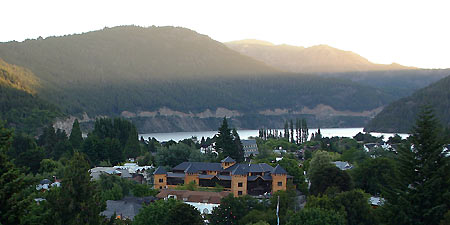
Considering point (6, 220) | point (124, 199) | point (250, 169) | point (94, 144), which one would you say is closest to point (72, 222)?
point (6, 220)

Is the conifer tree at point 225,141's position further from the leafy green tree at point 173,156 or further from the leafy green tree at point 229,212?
the leafy green tree at point 229,212

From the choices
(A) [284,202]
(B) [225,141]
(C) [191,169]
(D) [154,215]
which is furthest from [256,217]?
(B) [225,141]

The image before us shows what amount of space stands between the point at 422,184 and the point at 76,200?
1646cm

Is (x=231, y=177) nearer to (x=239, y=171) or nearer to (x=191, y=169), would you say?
(x=239, y=171)

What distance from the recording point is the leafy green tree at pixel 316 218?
29.8 metres

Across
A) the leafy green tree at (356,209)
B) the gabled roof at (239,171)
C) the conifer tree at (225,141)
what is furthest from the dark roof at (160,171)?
the leafy green tree at (356,209)

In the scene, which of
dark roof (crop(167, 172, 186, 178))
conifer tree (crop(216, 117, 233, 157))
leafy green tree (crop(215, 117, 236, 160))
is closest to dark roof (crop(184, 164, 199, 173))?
dark roof (crop(167, 172, 186, 178))

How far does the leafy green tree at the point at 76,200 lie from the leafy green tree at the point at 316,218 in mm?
12334

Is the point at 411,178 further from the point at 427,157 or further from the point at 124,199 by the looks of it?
the point at 124,199

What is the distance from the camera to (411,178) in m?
25.2

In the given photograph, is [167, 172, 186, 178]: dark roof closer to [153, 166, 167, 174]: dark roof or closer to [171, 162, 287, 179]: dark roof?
[171, 162, 287, 179]: dark roof

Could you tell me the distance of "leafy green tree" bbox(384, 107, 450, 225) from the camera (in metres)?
24.2

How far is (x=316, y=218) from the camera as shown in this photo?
3023cm

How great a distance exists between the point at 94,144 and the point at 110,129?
2131 centimetres
